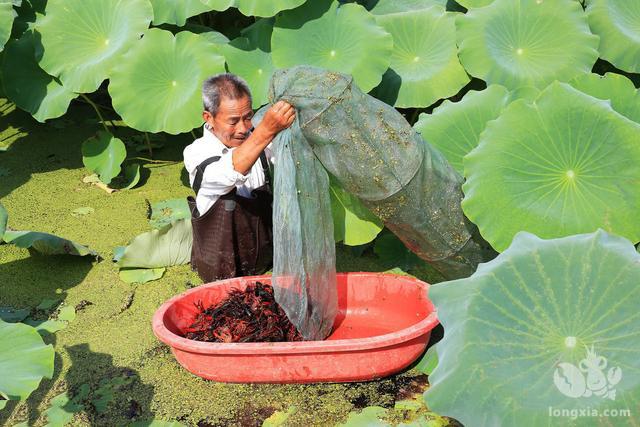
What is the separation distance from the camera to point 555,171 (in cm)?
318

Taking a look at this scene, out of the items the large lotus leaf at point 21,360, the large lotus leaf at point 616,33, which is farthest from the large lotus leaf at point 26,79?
the large lotus leaf at point 616,33

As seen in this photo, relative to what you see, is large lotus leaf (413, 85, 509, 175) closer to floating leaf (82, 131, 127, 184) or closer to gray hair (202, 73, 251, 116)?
gray hair (202, 73, 251, 116)

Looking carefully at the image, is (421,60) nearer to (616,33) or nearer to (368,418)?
(616,33)

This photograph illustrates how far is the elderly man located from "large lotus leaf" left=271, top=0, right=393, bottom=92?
80 cm

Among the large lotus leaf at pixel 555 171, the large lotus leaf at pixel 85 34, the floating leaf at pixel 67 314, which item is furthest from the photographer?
the large lotus leaf at pixel 85 34

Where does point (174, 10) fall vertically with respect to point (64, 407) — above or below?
above

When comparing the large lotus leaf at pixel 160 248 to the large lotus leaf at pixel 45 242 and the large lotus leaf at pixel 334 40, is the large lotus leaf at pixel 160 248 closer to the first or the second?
the large lotus leaf at pixel 45 242

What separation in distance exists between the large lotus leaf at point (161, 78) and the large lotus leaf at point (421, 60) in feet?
3.21

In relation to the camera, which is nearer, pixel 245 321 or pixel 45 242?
pixel 245 321

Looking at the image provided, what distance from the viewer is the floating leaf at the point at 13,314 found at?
3.70 m

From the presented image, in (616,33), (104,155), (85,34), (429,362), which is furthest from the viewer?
(104,155)

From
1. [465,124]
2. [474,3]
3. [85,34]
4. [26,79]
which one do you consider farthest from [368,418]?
[26,79]

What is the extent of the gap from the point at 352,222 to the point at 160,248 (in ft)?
3.26

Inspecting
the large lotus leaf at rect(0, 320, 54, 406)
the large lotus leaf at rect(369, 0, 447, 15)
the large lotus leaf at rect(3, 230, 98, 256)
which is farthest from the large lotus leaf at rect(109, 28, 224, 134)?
the large lotus leaf at rect(0, 320, 54, 406)
